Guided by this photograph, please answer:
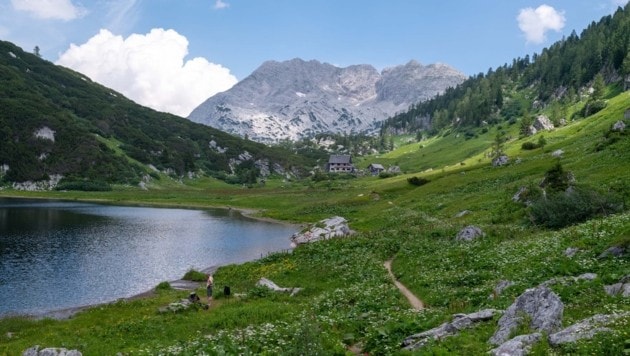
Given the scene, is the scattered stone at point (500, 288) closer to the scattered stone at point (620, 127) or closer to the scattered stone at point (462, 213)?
the scattered stone at point (462, 213)

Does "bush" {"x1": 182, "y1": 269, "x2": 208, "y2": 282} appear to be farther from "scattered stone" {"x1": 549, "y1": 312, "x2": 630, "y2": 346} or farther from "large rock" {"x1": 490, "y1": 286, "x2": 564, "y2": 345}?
"scattered stone" {"x1": 549, "y1": 312, "x2": 630, "y2": 346}

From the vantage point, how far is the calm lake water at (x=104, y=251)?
49.9 m

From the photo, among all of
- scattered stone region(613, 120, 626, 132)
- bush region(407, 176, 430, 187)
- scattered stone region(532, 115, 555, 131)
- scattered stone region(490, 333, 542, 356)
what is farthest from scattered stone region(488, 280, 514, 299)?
scattered stone region(532, 115, 555, 131)

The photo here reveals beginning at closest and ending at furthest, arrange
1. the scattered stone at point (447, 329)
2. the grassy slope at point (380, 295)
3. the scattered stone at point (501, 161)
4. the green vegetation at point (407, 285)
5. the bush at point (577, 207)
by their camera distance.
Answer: the scattered stone at point (447, 329) → the green vegetation at point (407, 285) → the grassy slope at point (380, 295) → the bush at point (577, 207) → the scattered stone at point (501, 161)

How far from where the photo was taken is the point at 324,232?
81000 mm

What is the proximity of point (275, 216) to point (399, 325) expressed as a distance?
106621 millimetres

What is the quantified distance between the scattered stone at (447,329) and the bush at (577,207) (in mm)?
27025

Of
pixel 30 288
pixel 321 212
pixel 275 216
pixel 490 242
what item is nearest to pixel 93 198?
pixel 275 216

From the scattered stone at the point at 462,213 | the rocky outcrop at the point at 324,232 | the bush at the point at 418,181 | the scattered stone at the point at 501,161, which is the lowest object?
the rocky outcrop at the point at 324,232

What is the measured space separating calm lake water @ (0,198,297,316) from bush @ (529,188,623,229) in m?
43.7

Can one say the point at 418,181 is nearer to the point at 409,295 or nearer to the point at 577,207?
the point at 577,207

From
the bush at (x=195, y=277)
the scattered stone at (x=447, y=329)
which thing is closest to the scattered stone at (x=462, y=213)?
the bush at (x=195, y=277)

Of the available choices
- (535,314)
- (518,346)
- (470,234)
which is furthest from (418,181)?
(518,346)

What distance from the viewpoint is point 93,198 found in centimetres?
18712
